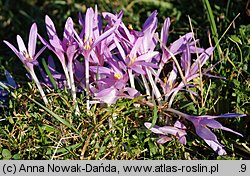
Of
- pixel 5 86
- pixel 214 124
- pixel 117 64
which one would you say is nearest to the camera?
pixel 214 124

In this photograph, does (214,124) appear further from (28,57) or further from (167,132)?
(28,57)

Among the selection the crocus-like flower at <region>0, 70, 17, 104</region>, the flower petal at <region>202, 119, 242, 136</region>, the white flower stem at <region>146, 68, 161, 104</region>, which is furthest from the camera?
the crocus-like flower at <region>0, 70, 17, 104</region>

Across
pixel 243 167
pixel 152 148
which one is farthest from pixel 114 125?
pixel 243 167

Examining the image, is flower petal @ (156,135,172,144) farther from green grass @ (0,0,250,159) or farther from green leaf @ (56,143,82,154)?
green leaf @ (56,143,82,154)

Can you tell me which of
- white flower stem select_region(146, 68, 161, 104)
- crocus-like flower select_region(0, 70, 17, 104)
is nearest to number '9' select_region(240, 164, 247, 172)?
white flower stem select_region(146, 68, 161, 104)

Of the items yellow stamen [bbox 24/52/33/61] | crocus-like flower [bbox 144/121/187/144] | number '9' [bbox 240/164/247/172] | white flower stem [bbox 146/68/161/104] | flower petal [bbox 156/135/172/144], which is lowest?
number '9' [bbox 240/164/247/172]

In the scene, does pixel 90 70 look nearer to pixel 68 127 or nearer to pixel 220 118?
pixel 68 127

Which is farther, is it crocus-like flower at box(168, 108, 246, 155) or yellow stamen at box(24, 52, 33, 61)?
yellow stamen at box(24, 52, 33, 61)

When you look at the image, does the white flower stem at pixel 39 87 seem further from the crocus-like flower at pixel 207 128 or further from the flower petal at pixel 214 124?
the flower petal at pixel 214 124
